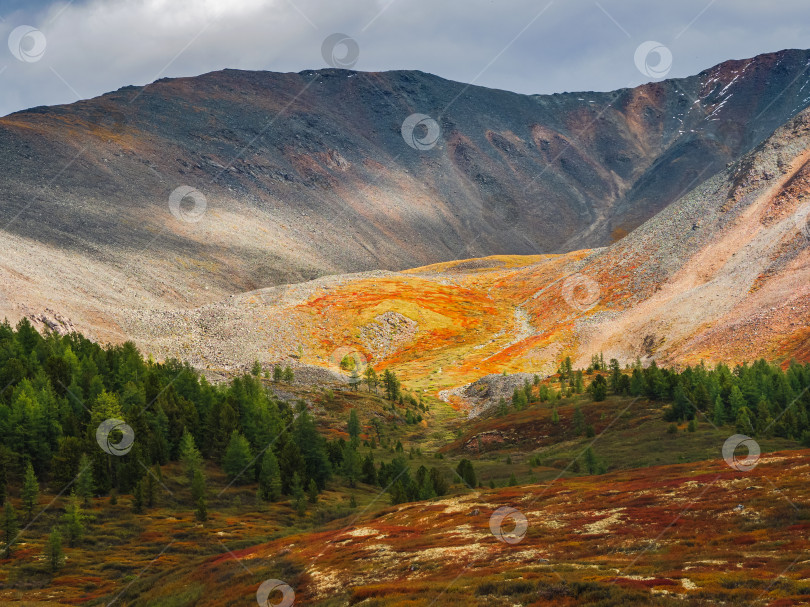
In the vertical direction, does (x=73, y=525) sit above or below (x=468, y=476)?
above

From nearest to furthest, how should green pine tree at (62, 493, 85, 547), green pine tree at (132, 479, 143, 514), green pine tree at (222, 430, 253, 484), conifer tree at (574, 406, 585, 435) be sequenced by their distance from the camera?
1. green pine tree at (62, 493, 85, 547)
2. green pine tree at (132, 479, 143, 514)
3. green pine tree at (222, 430, 253, 484)
4. conifer tree at (574, 406, 585, 435)

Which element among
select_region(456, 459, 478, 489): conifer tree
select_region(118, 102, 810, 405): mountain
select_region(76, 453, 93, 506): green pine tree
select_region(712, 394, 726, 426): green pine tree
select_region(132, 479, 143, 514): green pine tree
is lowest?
select_region(456, 459, 478, 489): conifer tree

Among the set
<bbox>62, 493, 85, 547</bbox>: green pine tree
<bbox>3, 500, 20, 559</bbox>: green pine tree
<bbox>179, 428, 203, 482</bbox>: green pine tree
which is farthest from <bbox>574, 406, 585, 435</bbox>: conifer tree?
<bbox>3, 500, 20, 559</bbox>: green pine tree

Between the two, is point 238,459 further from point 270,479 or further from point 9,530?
point 9,530

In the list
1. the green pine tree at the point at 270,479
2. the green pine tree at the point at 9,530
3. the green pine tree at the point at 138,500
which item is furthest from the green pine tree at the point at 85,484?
the green pine tree at the point at 270,479

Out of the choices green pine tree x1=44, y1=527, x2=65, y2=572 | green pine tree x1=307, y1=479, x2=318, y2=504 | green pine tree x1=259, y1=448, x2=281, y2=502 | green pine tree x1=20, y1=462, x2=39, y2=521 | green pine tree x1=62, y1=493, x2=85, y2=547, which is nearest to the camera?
green pine tree x1=44, y1=527, x2=65, y2=572

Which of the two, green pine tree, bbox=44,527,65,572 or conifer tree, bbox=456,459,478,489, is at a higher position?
green pine tree, bbox=44,527,65,572

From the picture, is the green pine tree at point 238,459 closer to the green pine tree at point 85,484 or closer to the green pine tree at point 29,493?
the green pine tree at point 85,484

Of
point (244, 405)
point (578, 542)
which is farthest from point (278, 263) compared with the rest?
point (578, 542)

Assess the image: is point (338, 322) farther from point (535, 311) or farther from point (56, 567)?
point (56, 567)

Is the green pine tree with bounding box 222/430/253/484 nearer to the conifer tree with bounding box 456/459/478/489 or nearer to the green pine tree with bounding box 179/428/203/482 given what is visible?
the green pine tree with bounding box 179/428/203/482

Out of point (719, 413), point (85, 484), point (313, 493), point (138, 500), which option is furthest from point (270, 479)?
point (719, 413)

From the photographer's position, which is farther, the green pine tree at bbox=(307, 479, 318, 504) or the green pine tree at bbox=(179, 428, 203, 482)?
the green pine tree at bbox=(179, 428, 203, 482)
